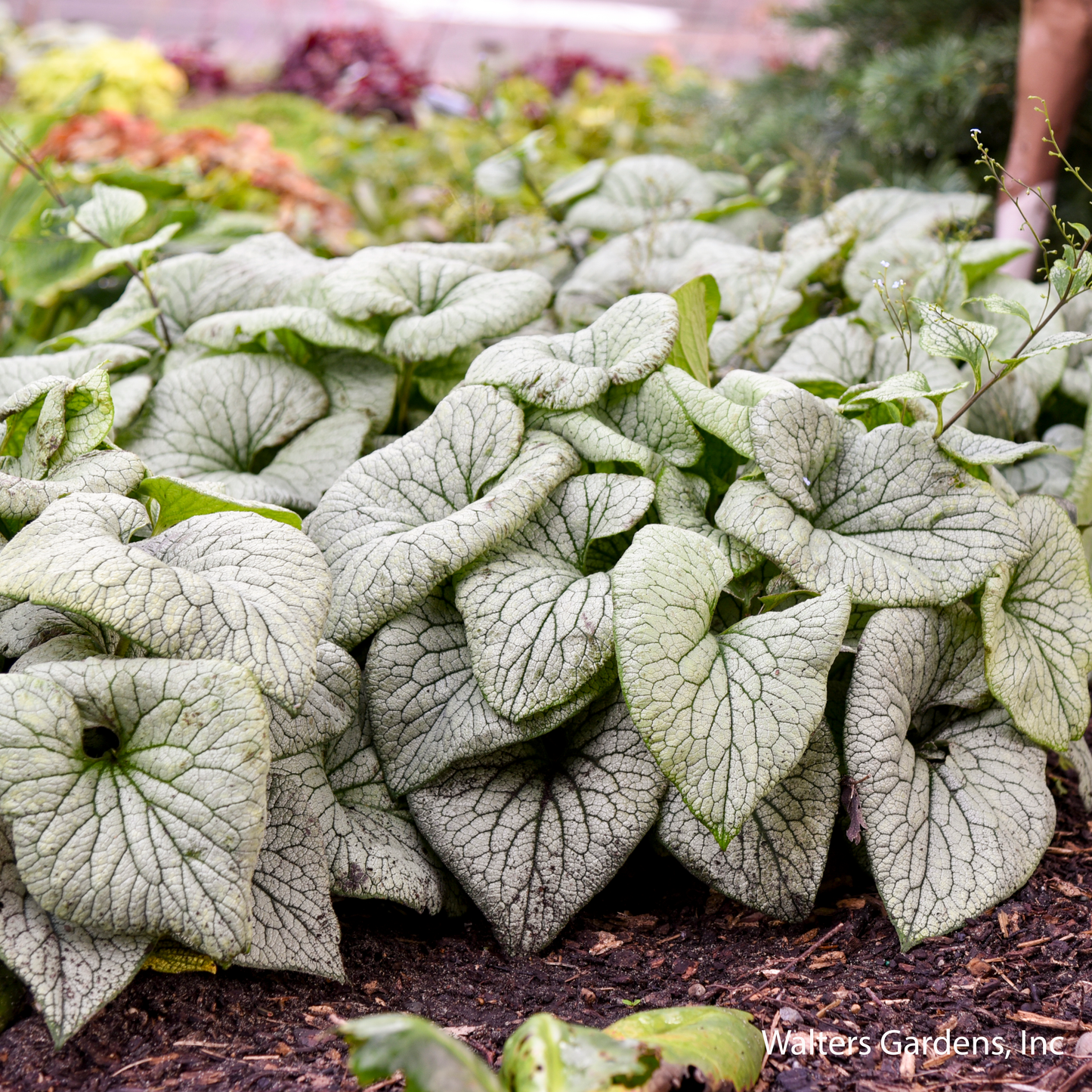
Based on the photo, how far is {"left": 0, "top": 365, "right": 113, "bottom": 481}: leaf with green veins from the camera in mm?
1639

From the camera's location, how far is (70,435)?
167cm

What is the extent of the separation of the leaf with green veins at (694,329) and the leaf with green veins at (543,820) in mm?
675

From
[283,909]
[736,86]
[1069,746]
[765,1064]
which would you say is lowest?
[283,909]

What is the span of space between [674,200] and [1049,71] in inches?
41.3

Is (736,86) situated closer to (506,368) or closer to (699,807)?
(506,368)

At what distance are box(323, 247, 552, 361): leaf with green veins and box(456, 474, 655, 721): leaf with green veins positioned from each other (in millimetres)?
431

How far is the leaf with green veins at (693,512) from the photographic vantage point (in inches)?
66.9

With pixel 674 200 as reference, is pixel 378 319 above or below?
below

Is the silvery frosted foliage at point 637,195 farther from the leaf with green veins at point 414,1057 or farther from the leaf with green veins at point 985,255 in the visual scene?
the leaf with green veins at point 414,1057

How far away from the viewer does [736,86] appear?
4246 millimetres

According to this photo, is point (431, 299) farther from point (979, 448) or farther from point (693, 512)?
point (979, 448)

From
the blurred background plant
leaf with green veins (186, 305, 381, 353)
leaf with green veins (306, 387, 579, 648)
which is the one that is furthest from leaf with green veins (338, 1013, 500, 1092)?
the blurred background plant

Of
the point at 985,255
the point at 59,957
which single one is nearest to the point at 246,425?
the point at 59,957

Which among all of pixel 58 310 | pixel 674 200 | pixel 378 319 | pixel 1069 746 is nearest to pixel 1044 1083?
pixel 1069 746
